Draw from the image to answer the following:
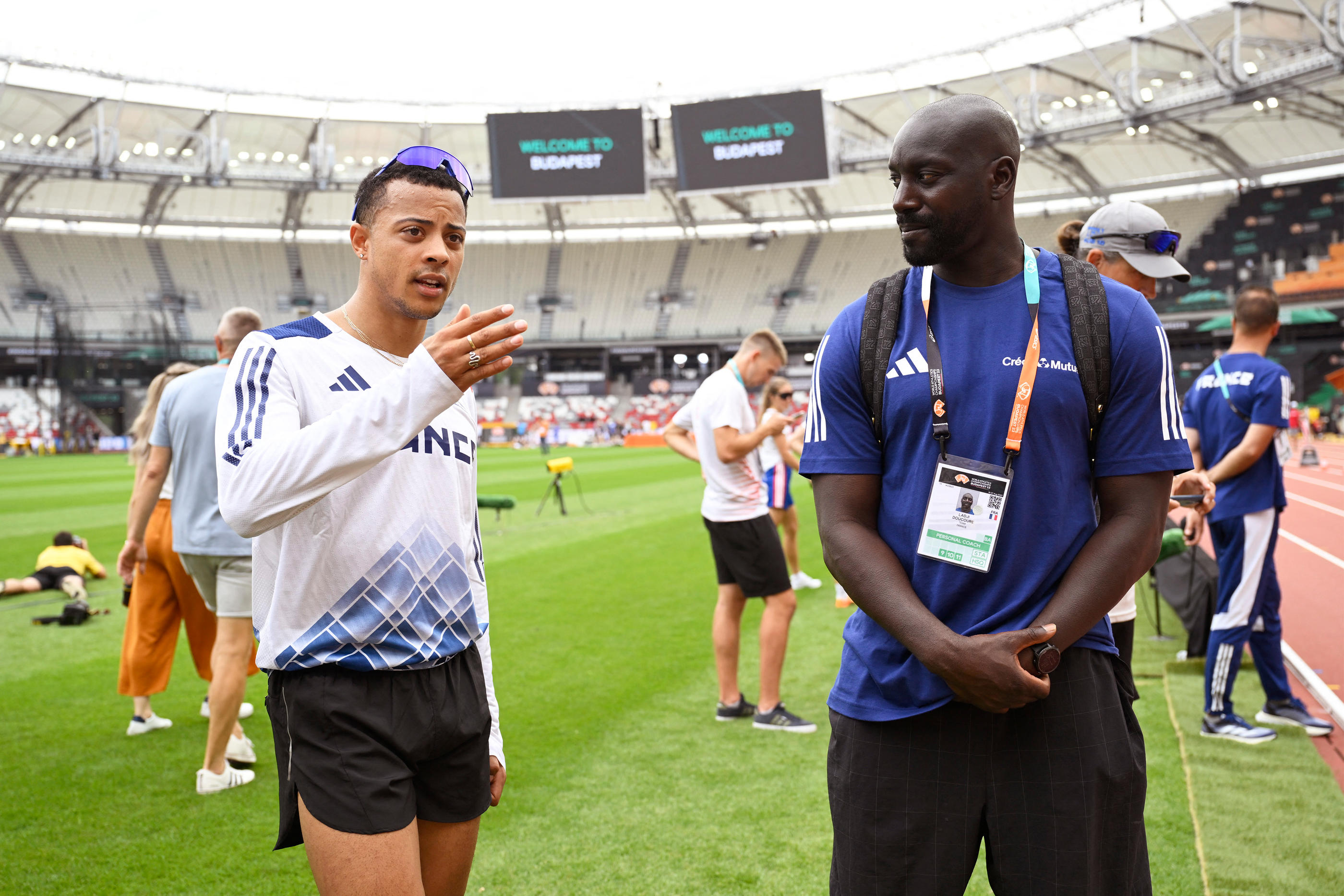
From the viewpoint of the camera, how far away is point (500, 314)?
5.61 ft

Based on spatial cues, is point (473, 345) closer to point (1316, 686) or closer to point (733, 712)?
point (733, 712)

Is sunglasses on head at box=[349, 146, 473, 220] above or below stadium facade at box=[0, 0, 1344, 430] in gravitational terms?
below

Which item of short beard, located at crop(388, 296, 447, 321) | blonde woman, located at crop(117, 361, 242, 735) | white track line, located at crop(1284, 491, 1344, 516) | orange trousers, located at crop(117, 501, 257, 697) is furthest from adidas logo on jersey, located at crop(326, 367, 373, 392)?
white track line, located at crop(1284, 491, 1344, 516)

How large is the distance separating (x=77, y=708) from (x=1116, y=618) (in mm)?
5782

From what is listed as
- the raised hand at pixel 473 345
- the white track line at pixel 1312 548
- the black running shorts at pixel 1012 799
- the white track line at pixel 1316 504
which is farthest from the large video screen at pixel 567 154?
the black running shorts at pixel 1012 799

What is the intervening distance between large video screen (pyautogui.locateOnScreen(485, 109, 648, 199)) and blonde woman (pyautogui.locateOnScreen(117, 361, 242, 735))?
33675 millimetres

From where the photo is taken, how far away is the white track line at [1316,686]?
5.03 m

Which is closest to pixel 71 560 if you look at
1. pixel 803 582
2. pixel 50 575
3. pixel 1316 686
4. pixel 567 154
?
pixel 50 575

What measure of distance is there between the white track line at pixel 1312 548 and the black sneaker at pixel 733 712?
23.9 ft

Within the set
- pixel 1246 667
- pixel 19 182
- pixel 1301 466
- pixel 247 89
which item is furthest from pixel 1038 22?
pixel 19 182

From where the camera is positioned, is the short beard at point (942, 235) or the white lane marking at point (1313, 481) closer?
the short beard at point (942, 235)

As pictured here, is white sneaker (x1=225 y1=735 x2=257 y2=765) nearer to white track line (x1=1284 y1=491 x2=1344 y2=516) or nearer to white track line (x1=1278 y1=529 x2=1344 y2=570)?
white track line (x1=1278 y1=529 x2=1344 y2=570)

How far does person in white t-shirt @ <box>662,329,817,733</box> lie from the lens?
5.21 meters

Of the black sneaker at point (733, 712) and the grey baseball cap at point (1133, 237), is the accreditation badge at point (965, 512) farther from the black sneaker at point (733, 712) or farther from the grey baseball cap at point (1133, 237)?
the black sneaker at point (733, 712)
